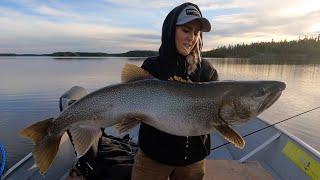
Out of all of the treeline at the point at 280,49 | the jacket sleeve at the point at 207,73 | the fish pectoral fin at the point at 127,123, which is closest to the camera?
the fish pectoral fin at the point at 127,123

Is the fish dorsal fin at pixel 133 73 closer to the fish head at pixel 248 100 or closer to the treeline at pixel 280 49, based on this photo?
the fish head at pixel 248 100

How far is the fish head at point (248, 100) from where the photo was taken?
2.76 m

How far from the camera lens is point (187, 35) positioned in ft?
10.4

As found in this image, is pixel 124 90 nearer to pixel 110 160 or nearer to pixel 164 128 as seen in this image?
pixel 164 128

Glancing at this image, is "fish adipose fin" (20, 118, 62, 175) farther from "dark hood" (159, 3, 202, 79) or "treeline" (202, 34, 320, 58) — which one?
"treeline" (202, 34, 320, 58)

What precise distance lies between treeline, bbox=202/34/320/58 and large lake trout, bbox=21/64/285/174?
9368 cm

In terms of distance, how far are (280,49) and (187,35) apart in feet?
327

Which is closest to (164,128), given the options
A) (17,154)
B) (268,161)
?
(268,161)

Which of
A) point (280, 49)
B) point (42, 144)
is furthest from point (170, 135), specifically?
point (280, 49)

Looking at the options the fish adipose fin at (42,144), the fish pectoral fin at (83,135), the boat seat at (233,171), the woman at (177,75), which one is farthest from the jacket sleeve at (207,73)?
the boat seat at (233,171)

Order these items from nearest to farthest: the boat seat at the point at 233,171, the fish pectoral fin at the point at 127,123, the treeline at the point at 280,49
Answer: the fish pectoral fin at the point at 127,123 → the boat seat at the point at 233,171 → the treeline at the point at 280,49

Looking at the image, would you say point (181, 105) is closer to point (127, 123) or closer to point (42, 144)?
point (127, 123)

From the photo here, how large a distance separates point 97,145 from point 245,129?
3.58 meters

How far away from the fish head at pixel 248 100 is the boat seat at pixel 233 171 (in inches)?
104
